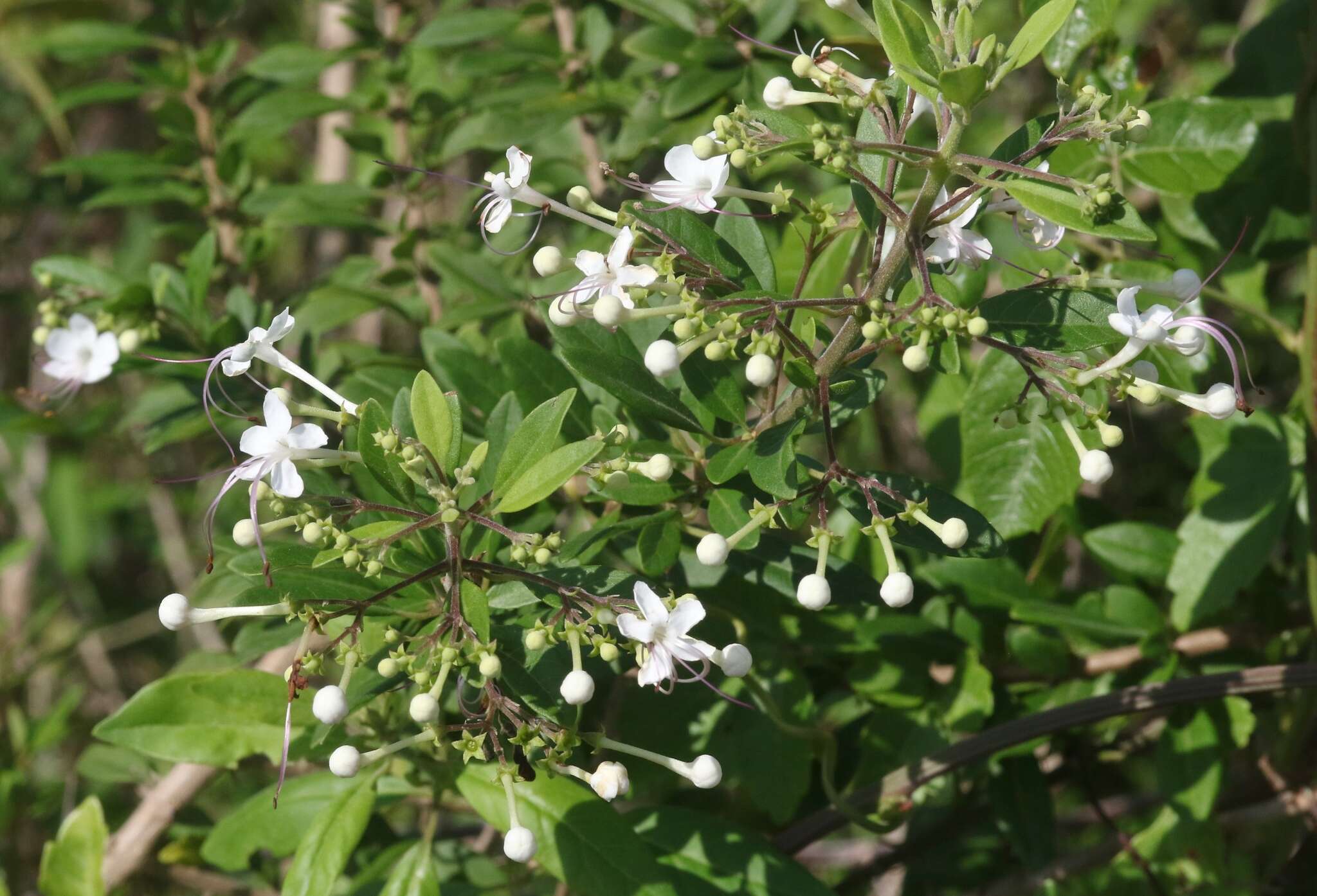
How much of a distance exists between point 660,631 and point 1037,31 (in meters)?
0.69

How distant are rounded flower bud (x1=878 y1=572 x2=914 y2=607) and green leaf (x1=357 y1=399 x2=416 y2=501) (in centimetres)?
53

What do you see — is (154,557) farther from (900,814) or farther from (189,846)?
(900,814)

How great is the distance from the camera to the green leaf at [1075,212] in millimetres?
1123

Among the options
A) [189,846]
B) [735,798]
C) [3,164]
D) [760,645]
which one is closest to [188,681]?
[189,846]

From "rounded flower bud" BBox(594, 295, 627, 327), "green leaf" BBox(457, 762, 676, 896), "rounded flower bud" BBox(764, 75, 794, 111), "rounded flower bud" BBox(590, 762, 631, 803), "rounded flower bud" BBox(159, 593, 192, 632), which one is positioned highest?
"rounded flower bud" BBox(764, 75, 794, 111)

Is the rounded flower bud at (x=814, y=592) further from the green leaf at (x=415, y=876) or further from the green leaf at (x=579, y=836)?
the green leaf at (x=415, y=876)

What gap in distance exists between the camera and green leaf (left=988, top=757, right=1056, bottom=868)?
1.90m

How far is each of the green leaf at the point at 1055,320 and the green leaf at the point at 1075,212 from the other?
0.12m

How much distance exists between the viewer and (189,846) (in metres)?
2.17

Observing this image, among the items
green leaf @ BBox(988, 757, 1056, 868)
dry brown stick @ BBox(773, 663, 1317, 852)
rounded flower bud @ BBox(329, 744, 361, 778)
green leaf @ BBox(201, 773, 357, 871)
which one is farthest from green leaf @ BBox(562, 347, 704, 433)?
green leaf @ BBox(988, 757, 1056, 868)

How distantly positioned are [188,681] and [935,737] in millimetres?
1128

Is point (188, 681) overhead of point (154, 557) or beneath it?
overhead

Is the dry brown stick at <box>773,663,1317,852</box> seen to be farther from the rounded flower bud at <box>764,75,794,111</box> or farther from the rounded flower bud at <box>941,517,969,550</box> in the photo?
the rounded flower bud at <box>764,75,794,111</box>

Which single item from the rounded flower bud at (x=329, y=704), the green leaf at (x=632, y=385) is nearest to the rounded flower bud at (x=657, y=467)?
the green leaf at (x=632, y=385)
